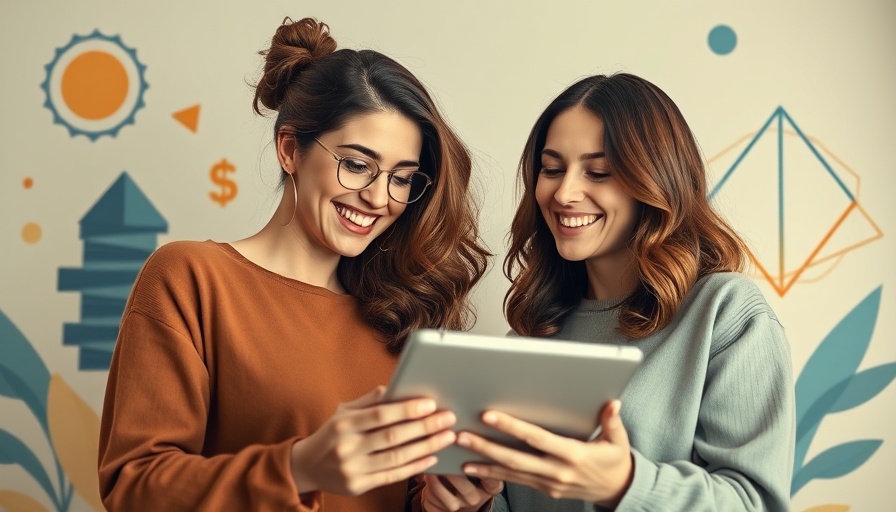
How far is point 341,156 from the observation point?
5.92 ft

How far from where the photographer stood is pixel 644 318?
176 centimetres

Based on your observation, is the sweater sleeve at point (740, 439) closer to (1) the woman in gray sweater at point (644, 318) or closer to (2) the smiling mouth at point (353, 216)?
(1) the woman in gray sweater at point (644, 318)

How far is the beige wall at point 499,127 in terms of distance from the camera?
7.79ft

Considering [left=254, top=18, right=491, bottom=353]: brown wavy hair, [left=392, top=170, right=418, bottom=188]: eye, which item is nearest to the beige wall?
[left=254, top=18, right=491, bottom=353]: brown wavy hair

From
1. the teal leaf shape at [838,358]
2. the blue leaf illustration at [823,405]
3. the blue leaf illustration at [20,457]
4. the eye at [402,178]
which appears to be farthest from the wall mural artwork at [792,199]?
the blue leaf illustration at [20,457]

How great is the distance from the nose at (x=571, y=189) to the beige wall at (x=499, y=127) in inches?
23.3

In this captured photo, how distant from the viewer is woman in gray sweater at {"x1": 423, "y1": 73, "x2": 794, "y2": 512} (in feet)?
4.68

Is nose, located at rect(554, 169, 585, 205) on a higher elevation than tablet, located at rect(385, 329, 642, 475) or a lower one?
higher

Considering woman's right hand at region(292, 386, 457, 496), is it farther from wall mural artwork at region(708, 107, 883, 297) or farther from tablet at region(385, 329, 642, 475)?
wall mural artwork at region(708, 107, 883, 297)

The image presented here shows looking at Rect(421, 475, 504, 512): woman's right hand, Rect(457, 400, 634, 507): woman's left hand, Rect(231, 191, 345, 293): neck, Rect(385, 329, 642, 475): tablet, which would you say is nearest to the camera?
Rect(385, 329, 642, 475): tablet

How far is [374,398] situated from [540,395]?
24 cm

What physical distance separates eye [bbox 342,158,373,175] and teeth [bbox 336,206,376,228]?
0.09 metres

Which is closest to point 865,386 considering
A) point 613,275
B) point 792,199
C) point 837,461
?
point 837,461

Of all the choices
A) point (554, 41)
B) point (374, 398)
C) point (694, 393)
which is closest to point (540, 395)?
point (374, 398)
